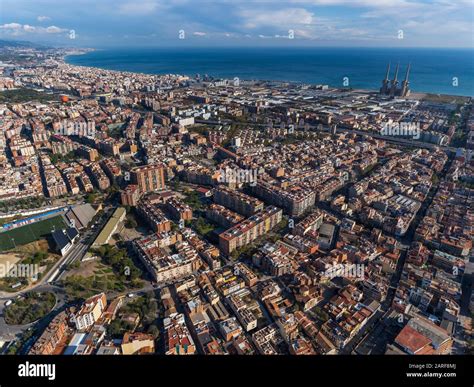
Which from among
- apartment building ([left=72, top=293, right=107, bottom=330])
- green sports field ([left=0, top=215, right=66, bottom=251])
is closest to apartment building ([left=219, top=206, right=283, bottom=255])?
apartment building ([left=72, top=293, right=107, bottom=330])

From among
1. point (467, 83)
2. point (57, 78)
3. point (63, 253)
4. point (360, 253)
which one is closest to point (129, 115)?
point (63, 253)

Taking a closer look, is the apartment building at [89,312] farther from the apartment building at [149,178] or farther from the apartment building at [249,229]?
the apartment building at [149,178]

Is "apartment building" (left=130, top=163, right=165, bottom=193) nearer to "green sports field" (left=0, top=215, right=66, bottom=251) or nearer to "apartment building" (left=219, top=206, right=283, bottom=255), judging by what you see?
"green sports field" (left=0, top=215, right=66, bottom=251)

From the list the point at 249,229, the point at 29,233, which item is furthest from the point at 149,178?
the point at 249,229

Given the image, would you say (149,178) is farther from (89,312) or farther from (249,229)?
(89,312)

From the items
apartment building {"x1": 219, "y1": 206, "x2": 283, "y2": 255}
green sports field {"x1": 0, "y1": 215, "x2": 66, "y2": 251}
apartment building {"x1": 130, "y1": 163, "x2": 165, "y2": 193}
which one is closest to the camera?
apartment building {"x1": 219, "y1": 206, "x2": 283, "y2": 255}

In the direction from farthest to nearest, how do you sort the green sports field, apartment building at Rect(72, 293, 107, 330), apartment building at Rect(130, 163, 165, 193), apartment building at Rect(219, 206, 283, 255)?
apartment building at Rect(130, 163, 165, 193) → the green sports field → apartment building at Rect(219, 206, 283, 255) → apartment building at Rect(72, 293, 107, 330)

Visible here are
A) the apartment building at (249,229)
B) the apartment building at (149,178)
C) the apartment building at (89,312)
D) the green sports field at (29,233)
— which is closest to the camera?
the apartment building at (89,312)

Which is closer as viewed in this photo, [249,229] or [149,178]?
[249,229]

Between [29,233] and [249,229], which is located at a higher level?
[249,229]

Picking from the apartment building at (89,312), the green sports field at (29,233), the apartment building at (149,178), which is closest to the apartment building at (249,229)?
the apartment building at (89,312)
